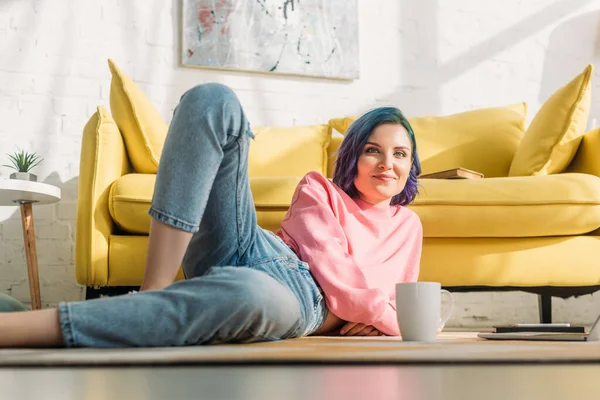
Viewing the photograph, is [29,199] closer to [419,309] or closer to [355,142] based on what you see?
[355,142]

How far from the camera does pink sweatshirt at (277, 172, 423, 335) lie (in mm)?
1361

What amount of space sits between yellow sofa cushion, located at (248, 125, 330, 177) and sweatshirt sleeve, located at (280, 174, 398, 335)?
4.06ft

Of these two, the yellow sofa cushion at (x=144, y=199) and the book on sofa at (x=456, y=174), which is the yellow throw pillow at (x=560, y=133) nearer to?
the book on sofa at (x=456, y=174)

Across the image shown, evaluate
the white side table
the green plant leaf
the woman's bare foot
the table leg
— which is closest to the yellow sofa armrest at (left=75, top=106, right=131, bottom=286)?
the white side table

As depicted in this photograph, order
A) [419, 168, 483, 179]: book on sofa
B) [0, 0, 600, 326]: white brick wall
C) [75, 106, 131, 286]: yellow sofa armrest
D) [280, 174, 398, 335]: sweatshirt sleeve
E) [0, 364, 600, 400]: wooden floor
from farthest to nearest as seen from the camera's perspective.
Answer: [0, 0, 600, 326]: white brick wall, [419, 168, 483, 179]: book on sofa, [75, 106, 131, 286]: yellow sofa armrest, [280, 174, 398, 335]: sweatshirt sleeve, [0, 364, 600, 400]: wooden floor

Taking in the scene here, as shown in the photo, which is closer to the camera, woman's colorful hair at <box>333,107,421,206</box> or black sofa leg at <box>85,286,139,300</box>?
woman's colorful hair at <box>333,107,421,206</box>

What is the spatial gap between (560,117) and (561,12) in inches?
49.2

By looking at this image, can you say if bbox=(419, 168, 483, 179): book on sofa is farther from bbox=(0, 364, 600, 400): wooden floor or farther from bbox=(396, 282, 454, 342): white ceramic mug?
bbox=(0, 364, 600, 400): wooden floor

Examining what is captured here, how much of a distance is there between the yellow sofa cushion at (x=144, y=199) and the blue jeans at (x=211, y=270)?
29.9 inches

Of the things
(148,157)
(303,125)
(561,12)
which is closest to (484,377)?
(148,157)

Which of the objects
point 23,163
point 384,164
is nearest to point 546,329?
point 384,164

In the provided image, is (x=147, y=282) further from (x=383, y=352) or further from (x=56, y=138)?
(x=56, y=138)

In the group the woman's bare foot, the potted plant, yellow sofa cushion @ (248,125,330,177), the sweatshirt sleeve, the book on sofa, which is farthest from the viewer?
yellow sofa cushion @ (248,125,330,177)

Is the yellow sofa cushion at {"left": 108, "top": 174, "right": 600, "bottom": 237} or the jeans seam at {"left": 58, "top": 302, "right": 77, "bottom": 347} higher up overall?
the yellow sofa cushion at {"left": 108, "top": 174, "right": 600, "bottom": 237}
